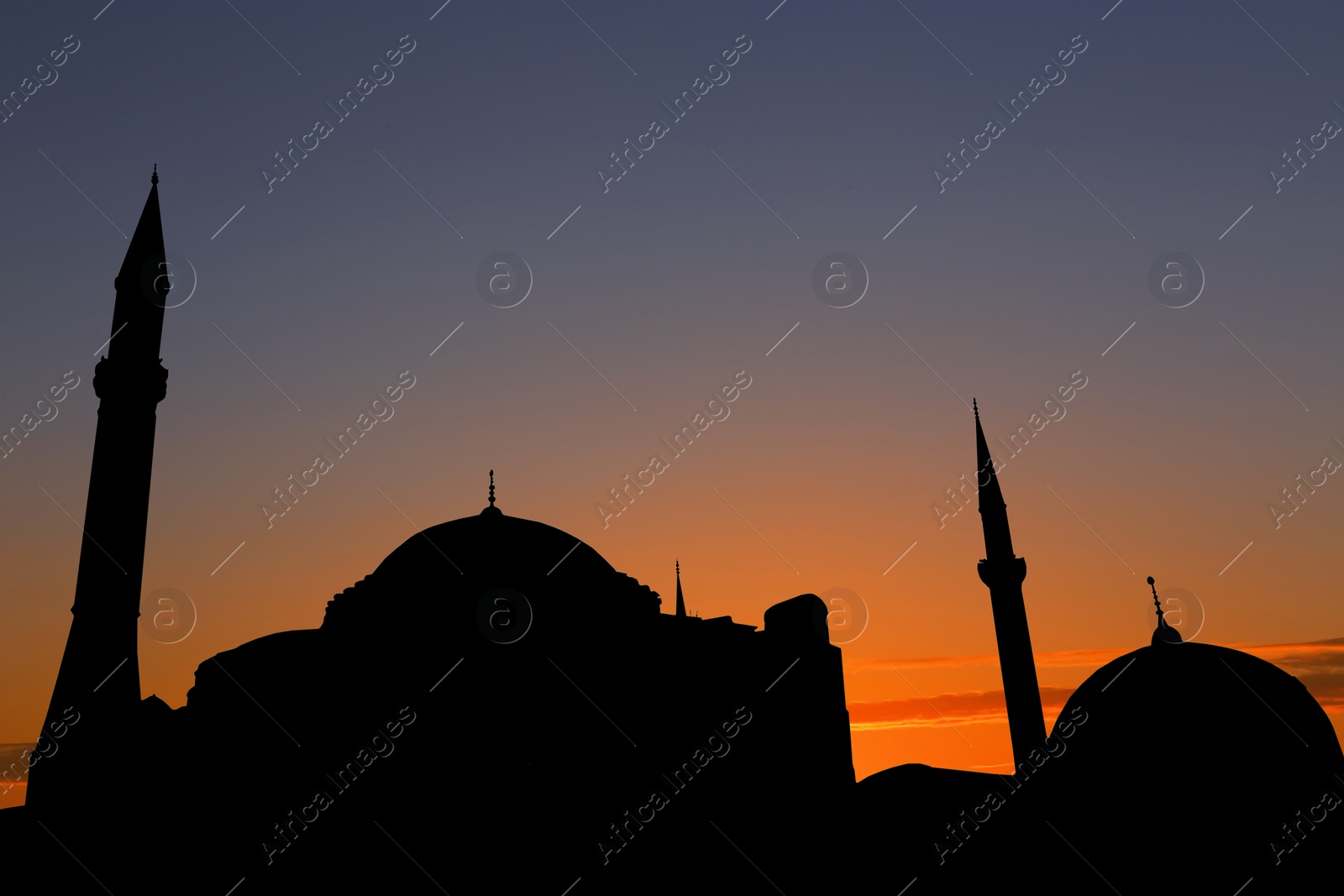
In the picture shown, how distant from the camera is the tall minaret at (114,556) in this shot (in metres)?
19.5

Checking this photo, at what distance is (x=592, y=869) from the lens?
20.1 metres

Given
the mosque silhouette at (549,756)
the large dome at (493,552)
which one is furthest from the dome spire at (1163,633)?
the large dome at (493,552)

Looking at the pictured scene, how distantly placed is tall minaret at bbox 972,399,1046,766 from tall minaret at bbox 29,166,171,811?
2225 centimetres

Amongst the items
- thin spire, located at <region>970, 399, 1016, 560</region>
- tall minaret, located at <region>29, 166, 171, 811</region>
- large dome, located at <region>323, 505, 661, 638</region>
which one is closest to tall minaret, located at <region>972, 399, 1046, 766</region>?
thin spire, located at <region>970, 399, 1016, 560</region>

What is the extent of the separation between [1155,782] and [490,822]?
1479 centimetres

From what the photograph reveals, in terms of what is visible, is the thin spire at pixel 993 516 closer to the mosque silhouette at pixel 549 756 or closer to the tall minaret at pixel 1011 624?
the tall minaret at pixel 1011 624

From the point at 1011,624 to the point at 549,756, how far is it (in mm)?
15229

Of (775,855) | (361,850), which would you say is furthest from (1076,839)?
(361,850)

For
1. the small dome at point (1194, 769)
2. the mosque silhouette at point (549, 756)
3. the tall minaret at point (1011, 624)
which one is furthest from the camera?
the tall minaret at point (1011, 624)

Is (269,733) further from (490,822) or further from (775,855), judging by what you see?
(775,855)

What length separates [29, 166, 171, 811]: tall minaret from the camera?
63.9 ft

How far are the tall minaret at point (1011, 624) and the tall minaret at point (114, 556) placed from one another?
22.2 meters

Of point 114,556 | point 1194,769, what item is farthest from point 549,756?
point 1194,769

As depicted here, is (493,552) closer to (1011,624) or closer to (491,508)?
(491,508)
